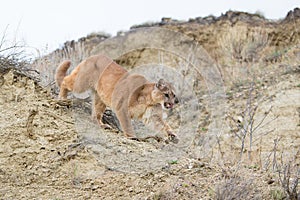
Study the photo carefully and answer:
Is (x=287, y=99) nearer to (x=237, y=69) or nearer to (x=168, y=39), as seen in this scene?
(x=237, y=69)

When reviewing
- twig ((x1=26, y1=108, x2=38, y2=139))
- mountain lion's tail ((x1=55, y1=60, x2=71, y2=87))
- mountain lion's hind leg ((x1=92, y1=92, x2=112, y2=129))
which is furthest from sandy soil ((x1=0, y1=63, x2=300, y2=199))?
mountain lion's tail ((x1=55, y1=60, x2=71, y2=87))

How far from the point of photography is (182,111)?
13.7 m

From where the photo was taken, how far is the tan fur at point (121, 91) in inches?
260

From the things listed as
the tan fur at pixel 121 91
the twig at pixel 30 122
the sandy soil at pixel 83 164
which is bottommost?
the sandy soil at pixel 83 164

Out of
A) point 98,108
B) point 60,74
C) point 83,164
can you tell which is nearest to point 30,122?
point 83,164

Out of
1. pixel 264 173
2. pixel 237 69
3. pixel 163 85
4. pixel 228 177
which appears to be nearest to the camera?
pixel 228 177

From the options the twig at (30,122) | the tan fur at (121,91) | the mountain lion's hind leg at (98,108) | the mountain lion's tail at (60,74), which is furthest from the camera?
the mountain lion's tail at (60,74)

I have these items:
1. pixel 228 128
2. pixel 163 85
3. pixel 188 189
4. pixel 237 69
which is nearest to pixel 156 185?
pixel 188 189

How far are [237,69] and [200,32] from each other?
5146mm

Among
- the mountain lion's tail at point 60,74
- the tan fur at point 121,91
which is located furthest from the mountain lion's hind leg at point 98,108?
the mountain lion's tail at point 60,74

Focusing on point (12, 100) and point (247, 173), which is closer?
point (247, 173)

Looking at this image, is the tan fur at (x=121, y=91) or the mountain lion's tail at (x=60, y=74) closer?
the tan fur at (x=121, y=91)

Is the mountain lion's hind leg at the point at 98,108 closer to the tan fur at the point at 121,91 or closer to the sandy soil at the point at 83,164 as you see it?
the tan fur at the point at 121,91

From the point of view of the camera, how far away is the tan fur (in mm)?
6594
